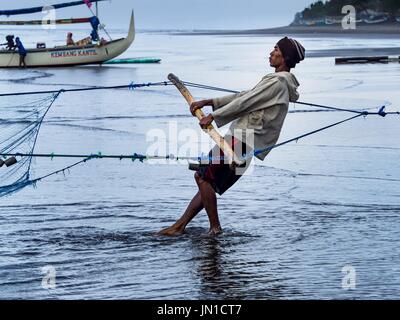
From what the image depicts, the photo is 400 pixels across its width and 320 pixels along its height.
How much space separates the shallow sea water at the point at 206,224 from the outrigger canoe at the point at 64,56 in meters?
27.7

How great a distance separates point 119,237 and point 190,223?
803 millimetres

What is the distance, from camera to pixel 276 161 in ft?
42.2

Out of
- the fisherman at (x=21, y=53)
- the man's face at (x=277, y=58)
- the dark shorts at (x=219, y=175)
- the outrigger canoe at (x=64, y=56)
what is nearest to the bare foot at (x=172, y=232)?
the dark shorts at (x=219, y=175)

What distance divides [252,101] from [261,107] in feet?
0.32

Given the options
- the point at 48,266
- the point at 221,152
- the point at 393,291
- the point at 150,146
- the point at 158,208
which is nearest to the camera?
the point at 393,291

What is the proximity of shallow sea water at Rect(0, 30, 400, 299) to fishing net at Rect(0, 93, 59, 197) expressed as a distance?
0.28 m

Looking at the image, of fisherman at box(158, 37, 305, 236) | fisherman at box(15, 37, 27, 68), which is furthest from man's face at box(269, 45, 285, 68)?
fisherman at box(15, 37, 27, 68)

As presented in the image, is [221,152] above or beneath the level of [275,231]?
above

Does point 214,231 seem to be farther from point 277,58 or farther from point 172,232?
point 277,58

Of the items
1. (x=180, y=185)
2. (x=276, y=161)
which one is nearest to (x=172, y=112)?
(x=276, y=161)

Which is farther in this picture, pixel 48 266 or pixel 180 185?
pixel 180 185

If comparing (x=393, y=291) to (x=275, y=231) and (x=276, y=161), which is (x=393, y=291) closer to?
(x=275, y=231)

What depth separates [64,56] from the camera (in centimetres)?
4481

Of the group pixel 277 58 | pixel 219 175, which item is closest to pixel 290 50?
pixel 277 58
